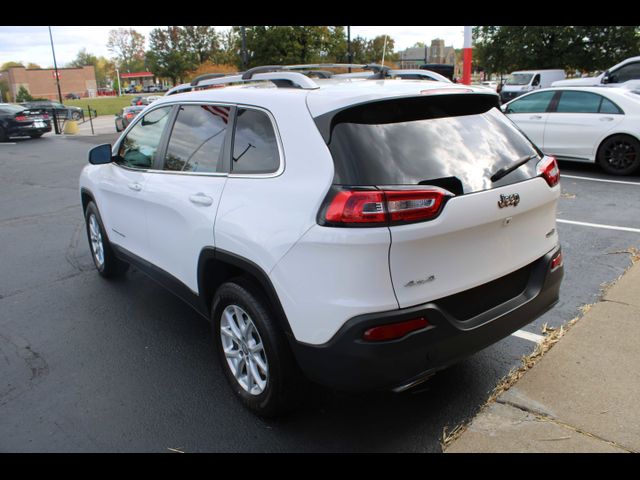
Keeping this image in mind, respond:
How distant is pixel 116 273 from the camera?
203 inches

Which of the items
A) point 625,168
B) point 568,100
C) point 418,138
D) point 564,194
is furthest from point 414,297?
point 568,100

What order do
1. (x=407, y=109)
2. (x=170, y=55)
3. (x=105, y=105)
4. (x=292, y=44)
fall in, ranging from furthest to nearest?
(x=170, y=55)
(x=105, y=105)
(x=292, y=44)
(x=407, y=109)

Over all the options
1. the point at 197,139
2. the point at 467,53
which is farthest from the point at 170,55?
the point at 197,139

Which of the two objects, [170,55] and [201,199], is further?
[170,55]

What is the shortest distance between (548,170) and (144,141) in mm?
2903

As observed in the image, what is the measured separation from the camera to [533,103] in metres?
10.5

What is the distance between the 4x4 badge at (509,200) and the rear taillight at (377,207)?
0.47 m

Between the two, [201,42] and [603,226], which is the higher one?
[201,42]

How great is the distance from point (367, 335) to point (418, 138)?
98 centimetres

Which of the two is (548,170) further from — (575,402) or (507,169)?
(575,402)

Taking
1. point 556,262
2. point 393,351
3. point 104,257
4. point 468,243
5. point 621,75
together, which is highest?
point 621,75
